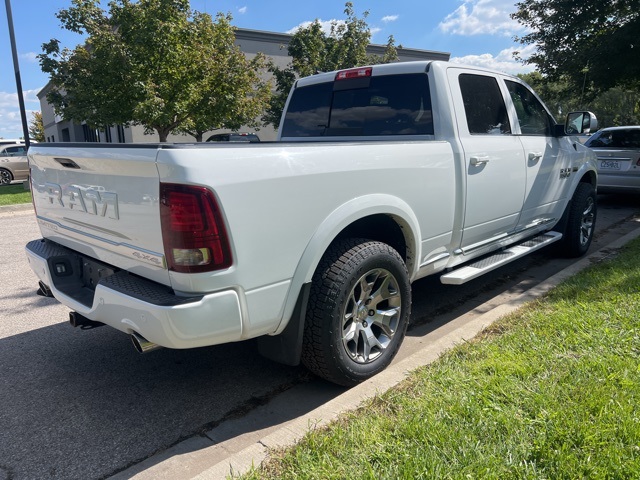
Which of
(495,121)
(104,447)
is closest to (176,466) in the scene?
(104,447)

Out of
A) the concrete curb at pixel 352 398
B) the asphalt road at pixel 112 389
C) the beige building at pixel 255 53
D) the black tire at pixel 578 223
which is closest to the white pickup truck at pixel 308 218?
the concrete curb at pixel 352 398

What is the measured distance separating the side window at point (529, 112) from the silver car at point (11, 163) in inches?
713

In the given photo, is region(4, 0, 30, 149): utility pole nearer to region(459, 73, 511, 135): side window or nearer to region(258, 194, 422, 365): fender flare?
region(459, 73, 511, 135): side window

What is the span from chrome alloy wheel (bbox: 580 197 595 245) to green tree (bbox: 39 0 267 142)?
1122 centimetres

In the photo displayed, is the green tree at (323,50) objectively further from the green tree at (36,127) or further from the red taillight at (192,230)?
the green tree at (36,127)

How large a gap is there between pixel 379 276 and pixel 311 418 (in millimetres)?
938

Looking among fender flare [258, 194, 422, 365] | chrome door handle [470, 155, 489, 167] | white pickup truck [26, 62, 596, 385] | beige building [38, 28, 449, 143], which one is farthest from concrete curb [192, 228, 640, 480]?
beige building [38, 28, 449, 143]

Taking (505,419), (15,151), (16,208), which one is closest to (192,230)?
(505,419)

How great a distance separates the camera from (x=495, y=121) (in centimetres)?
425

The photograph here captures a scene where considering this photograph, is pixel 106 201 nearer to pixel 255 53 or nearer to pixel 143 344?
pixel 143 344

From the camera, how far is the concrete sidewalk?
2346 millimetres

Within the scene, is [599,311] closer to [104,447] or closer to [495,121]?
[495,121]

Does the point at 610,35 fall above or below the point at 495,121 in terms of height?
above

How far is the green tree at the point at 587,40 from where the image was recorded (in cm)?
999
